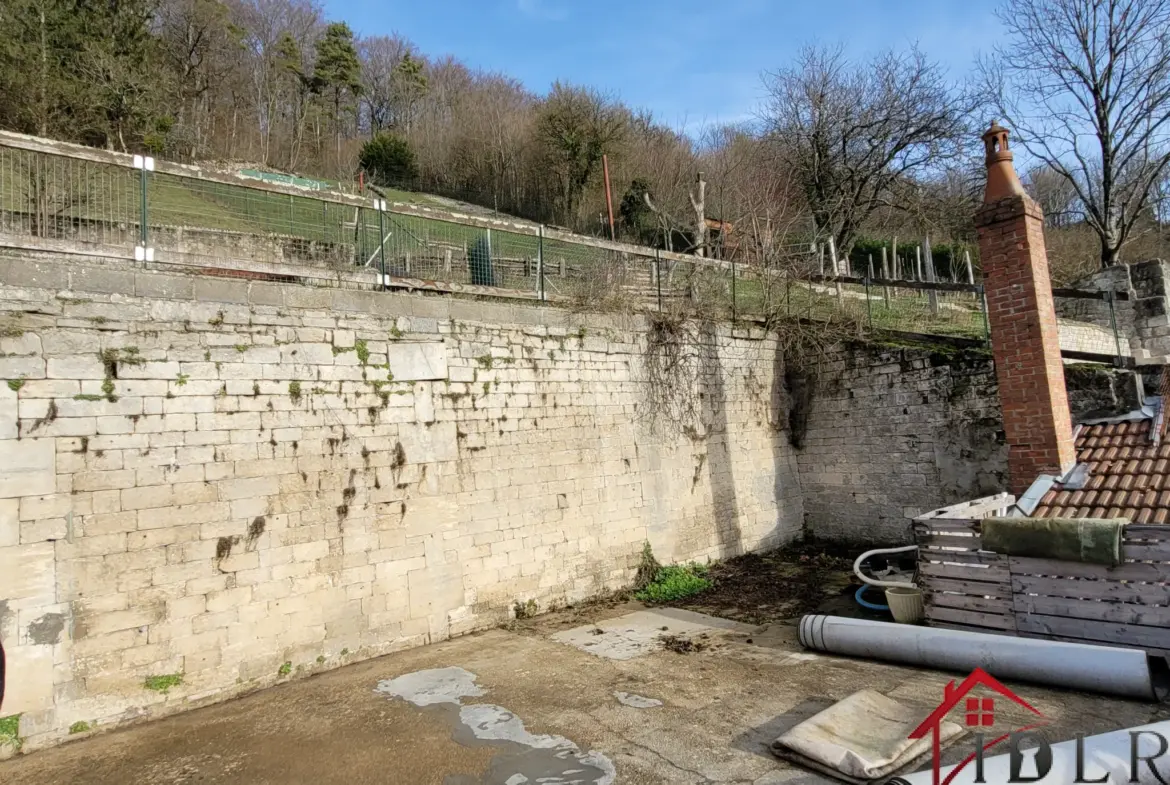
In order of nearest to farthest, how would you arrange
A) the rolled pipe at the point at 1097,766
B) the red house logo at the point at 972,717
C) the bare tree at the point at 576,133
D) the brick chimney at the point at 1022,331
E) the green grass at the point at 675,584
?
1. the rolled pipe at the point at 1097,766
2. the red house logo at the point at 972,717
3. the brick chimney at the point at 1022,331
4. the green grass at the point at 675,584
5. the bare tree at the point at 576,133

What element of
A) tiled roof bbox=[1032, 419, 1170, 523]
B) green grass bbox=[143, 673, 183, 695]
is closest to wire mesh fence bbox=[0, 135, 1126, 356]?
tiled roof bbox=[1032, 419, 1170, 523]

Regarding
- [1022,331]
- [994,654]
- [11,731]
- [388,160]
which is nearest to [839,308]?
[1022,331]

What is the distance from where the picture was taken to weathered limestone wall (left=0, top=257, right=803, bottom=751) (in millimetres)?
4266

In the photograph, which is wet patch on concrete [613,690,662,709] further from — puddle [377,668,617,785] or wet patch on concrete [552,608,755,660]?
wet patch on concrete [552,608,755,660]

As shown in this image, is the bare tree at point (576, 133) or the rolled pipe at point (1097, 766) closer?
the rolled pipe at point (1097, 766)

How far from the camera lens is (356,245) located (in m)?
6.46

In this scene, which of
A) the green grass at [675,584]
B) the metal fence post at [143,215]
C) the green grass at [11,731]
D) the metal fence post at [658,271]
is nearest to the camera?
the green grass at [11,731]

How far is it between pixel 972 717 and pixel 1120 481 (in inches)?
118

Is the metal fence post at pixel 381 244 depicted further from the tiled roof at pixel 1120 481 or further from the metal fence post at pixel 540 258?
the tiled roof at pixel 1120 481

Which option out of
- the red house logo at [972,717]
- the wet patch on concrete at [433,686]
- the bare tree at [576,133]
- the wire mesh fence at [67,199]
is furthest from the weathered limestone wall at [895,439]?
the bare tree at [576,133]

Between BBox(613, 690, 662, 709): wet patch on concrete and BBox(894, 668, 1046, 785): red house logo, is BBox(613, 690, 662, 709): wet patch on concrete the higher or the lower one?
the lower one

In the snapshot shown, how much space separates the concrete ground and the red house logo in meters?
0.15

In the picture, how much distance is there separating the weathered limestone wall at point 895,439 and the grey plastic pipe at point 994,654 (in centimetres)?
424

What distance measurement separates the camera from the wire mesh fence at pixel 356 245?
488 cm
